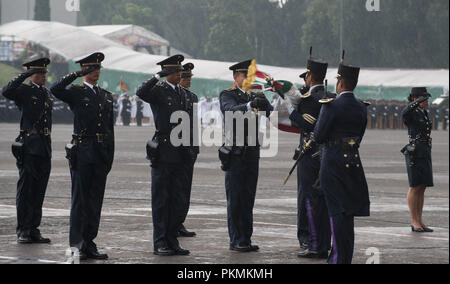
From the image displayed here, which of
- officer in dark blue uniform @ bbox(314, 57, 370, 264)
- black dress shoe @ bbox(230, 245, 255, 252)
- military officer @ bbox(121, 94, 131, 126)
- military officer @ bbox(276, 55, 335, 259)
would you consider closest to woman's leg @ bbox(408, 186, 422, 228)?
military officer @ bbox(276, 55, 335, 259)

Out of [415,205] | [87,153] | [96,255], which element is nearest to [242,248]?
[96,255]

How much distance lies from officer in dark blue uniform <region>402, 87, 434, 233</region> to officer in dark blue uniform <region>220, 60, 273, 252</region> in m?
3.49

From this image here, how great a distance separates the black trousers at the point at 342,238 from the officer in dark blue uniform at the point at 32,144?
3982 millimetres

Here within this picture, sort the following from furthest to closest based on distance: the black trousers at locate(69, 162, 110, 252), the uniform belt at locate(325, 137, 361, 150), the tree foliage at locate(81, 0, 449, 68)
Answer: the tree foliage at locate(81, 0, 449, 68)
the black trousers at locate(69, 162, 110, 252)
the uniform belt at locate(325, 137, 361, 150)

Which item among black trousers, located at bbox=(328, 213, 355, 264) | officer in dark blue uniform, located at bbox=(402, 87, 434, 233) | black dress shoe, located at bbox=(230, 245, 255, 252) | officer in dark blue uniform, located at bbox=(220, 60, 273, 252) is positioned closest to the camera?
black trousers, located at bbox=(328, 213, 355, 264)

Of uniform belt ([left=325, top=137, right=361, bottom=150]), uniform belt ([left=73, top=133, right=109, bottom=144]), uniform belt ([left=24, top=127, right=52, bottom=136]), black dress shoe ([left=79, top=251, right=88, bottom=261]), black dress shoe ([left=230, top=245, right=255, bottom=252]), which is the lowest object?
Answer: black dress shoe ([left=230, top=245, right=255, bottom=252])

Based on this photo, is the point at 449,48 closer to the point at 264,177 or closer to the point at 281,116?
the point at 264,177

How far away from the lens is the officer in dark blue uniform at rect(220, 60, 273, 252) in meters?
11.3

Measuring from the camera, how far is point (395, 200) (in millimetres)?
17594

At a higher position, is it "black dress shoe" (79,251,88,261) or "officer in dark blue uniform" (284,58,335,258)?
"officer in dark blue uniform" (284,58,335,258)

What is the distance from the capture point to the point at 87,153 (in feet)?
34.5

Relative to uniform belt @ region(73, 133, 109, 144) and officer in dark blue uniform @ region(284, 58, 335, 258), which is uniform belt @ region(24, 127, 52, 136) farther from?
officer in dark blue uniform @ region(284, 58, 335, 258)

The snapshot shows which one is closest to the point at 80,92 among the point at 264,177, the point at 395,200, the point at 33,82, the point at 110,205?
the point at 33,82
